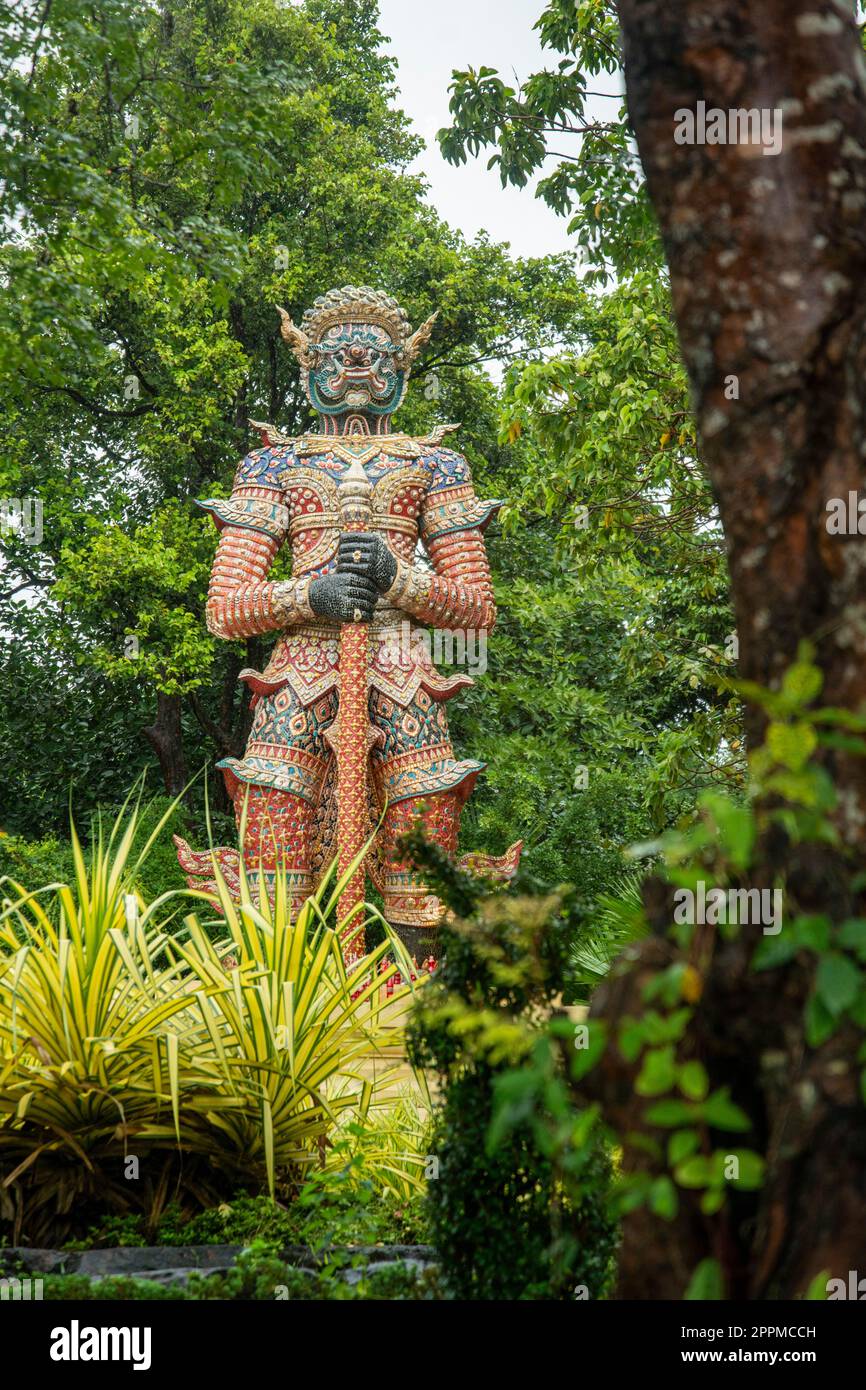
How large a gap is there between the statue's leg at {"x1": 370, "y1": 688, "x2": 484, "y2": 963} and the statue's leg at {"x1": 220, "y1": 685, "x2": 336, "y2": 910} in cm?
36

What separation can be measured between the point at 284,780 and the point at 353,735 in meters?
0.54

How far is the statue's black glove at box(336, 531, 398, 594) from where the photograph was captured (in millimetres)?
7473

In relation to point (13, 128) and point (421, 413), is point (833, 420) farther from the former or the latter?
point (421, 413)

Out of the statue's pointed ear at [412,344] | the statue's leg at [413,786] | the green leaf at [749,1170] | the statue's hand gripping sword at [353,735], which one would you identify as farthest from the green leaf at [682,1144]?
the statue's pointed ear at [412,344]

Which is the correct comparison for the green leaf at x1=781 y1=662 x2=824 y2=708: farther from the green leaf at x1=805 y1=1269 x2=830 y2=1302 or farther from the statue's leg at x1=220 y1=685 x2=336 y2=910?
the statue's leg at x1=220 y1=685 x2=336 y2=910

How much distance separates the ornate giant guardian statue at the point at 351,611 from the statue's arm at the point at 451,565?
0.01 meters

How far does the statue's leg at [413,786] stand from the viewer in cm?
753

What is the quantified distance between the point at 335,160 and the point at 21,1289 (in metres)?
10.2

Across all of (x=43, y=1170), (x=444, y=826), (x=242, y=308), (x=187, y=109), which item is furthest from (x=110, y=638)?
(x=43, y=1170)

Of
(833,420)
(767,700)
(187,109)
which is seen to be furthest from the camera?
(187,109)

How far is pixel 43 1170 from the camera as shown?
3.91 m

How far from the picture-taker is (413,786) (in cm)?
767

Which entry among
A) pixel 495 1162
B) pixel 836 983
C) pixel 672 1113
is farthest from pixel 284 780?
pixel 836 983

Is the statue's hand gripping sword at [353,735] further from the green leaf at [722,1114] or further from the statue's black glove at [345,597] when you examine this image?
the green leaf at [722,1114]
